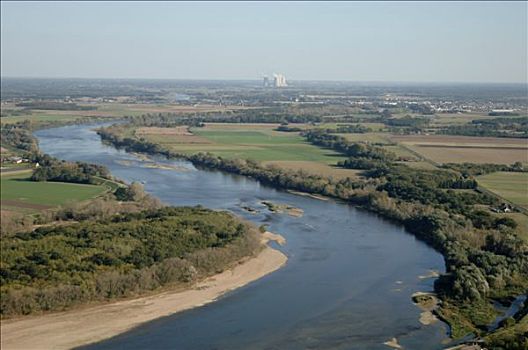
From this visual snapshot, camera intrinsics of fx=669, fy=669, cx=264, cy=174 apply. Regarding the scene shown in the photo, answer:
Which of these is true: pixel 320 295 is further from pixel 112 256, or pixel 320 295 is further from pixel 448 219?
pixel 448 219

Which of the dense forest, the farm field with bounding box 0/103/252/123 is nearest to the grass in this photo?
the dense forest

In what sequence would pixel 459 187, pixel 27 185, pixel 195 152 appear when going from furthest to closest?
1. pixel 195 152
2. pixel 459 187
3. pixel 27 185

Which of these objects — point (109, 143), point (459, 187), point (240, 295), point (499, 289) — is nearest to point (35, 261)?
point (240, 295)

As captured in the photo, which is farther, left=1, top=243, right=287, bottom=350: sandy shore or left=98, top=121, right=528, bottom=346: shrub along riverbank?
left=98, top=121, right=528, bottom=346: shrub along riverbank

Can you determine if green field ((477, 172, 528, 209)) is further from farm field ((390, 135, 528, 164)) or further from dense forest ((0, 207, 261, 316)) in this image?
dense forest ((0, 207, 261, 316))

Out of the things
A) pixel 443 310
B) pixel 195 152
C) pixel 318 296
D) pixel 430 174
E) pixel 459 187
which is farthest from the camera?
pixel 195 152

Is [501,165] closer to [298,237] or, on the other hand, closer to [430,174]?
[430,174]

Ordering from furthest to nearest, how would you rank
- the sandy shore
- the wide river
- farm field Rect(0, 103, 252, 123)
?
farm field Rect(0, 103, 252, 123) → the wide river → the sandy shore
